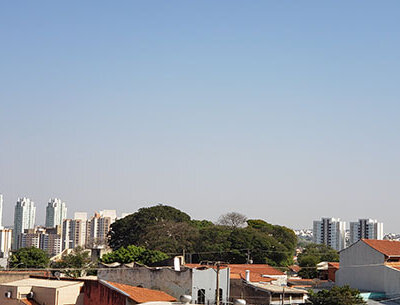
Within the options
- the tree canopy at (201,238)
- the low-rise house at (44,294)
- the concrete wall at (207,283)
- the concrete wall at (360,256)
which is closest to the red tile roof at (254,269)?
the concrete wall at (360,256)

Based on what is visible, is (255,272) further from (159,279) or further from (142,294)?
(142,294)

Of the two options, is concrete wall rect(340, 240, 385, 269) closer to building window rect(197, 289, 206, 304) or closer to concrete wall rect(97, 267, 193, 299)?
building window rect(197, 289, 206, 304)

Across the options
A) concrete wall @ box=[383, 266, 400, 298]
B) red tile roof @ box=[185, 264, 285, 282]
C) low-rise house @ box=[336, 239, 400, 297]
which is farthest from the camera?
red tile roof @ box=[185, 264, 285, 282]

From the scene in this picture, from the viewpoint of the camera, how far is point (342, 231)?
192625 mm

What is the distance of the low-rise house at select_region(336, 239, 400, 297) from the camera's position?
41.3 metres

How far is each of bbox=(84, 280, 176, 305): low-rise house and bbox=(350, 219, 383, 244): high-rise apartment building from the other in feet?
503

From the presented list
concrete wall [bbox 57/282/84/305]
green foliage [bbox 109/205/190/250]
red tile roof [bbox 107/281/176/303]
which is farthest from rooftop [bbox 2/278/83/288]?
green foliage [bbox 109/205/190/250]

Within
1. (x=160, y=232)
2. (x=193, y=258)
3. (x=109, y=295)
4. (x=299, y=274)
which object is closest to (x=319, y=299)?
(x=109, y=295)

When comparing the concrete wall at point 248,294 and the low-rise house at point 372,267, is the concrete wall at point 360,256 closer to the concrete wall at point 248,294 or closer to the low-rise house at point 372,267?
the low-rise house at point 372,267

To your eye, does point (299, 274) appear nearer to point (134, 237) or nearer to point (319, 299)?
point (319, 299)

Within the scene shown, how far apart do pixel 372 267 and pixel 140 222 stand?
43.9 meters

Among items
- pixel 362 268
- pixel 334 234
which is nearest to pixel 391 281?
pixel 362 268

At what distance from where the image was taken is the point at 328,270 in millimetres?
52031

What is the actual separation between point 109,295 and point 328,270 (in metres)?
28.9
